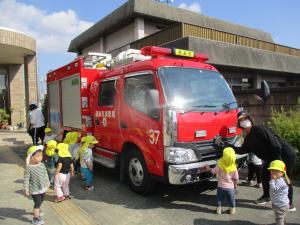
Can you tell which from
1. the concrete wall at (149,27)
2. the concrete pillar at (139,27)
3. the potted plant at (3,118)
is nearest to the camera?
the concrete pillar at (139,27)

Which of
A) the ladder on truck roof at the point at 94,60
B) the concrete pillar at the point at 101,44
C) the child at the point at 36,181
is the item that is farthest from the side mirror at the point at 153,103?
the concrete pillar at the point at 101,44

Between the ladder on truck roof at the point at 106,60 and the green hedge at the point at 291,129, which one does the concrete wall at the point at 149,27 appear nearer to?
the ladder on truck roof at the point at 106,60

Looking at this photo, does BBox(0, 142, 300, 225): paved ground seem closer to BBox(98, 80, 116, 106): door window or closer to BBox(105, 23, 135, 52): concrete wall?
BBox(98, 80, 116, 106): door window

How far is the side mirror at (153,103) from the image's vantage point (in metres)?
5.15

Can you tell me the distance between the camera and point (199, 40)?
12.8m

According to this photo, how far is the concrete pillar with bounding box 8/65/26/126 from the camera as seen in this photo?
20.5 meters

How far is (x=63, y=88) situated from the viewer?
27.9 feet

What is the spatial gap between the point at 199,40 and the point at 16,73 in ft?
43.1

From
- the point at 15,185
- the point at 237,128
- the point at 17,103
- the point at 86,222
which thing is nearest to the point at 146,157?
the point at 86,222

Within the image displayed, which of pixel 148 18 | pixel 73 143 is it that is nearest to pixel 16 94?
pixel 148 18

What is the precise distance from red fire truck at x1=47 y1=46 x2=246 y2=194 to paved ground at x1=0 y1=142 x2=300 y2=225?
430mm

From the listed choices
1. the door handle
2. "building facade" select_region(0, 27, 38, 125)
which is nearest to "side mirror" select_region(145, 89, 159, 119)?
the door handle

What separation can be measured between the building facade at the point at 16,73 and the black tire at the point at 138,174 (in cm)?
1160

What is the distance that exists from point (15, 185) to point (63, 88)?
111 inches
